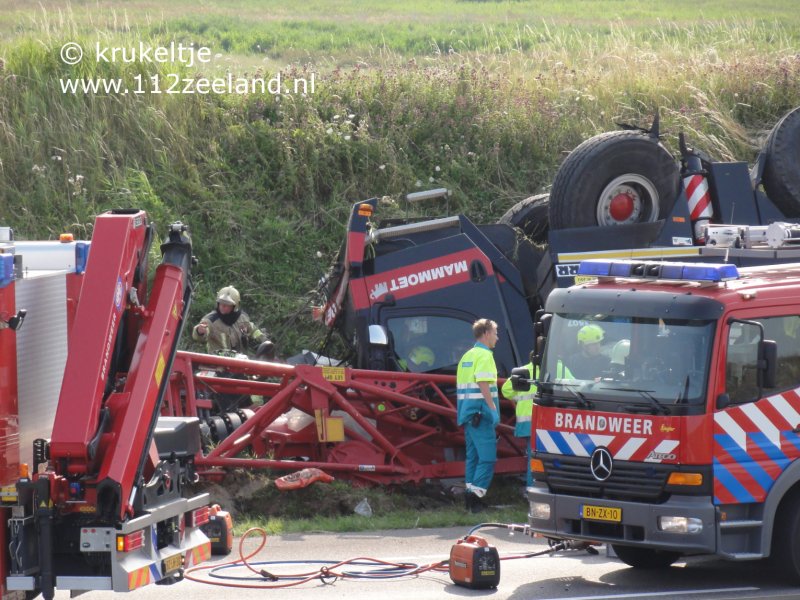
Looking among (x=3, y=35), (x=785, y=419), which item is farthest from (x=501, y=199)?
(x=785, y=419)

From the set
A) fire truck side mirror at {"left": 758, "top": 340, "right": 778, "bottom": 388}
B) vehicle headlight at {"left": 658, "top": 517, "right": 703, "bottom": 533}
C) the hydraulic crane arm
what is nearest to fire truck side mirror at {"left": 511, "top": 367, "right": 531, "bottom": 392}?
vehicle headlight at {"left": 658, "top": 517, "right": 703, "bottom": 533}

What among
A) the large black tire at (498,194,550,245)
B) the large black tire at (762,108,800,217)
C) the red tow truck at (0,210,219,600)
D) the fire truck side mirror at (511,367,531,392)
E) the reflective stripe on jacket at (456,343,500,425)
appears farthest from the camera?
the large black tire at (498,194,550,245)

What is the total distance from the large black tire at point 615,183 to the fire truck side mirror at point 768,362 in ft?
16.1

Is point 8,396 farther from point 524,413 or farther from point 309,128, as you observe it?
point 309,128

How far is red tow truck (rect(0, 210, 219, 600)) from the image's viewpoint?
6871mm

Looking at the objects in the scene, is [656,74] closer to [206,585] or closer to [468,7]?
[468,7]

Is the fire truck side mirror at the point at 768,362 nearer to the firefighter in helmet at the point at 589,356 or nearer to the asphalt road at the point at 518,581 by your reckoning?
the firefighter in helmet at the point at 589,356

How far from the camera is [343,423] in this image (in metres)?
12.2

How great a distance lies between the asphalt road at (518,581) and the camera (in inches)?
341

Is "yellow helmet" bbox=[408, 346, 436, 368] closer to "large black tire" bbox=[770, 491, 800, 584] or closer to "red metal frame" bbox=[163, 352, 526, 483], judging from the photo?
"red metal frame" bbox=[163, 352, 526, 483]

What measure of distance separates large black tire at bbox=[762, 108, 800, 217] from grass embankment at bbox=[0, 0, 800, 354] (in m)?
5.59

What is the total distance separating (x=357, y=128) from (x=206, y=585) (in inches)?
460

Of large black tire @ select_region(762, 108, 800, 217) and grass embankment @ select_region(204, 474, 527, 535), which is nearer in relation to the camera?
grass embankment @ select_region(204, 474, 527, 535)

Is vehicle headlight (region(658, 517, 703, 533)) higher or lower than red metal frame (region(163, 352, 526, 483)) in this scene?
lower
